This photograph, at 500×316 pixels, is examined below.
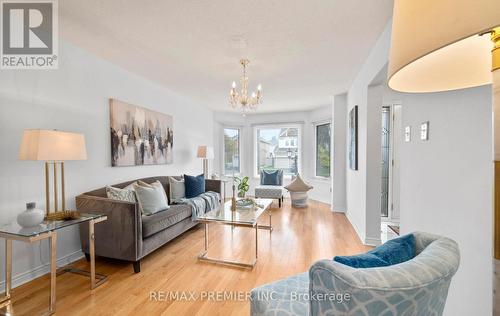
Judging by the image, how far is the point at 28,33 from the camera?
6.59ft

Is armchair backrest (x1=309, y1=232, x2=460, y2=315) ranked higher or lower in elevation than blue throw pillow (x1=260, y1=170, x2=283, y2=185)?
higher

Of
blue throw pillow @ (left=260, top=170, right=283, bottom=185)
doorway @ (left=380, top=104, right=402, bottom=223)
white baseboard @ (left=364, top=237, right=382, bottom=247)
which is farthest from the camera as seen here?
blue throw pillow @ (left=260, top=170, right=283, bottom=185)

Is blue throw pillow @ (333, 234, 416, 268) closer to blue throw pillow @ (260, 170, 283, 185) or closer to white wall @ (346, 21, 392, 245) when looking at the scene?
white wall @ (346, 21, 392, 245)

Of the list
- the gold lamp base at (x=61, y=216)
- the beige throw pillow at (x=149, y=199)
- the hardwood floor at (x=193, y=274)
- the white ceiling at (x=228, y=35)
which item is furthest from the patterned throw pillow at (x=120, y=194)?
the white ceiling at (x=228, y=35)

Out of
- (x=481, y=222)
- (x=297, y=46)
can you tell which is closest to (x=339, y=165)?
(x=297, y=46)

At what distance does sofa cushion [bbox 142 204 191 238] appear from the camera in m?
2.28

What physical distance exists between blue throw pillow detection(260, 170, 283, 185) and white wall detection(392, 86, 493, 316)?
3994 millimetres

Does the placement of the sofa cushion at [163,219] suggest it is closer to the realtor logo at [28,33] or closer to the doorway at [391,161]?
the realtor logo at [28,33]

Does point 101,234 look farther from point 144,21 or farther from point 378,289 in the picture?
point 378,289

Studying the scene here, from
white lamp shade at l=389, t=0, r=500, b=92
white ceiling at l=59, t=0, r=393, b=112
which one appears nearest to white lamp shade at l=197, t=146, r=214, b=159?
white ceiling at l=59, t=0, r=393, b=112

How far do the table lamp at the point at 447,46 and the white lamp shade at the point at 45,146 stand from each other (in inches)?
87.4

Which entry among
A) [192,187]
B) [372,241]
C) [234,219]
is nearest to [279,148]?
[192,187]

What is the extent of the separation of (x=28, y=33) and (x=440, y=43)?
3035 mm

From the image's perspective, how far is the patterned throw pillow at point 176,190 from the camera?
3.52 m
